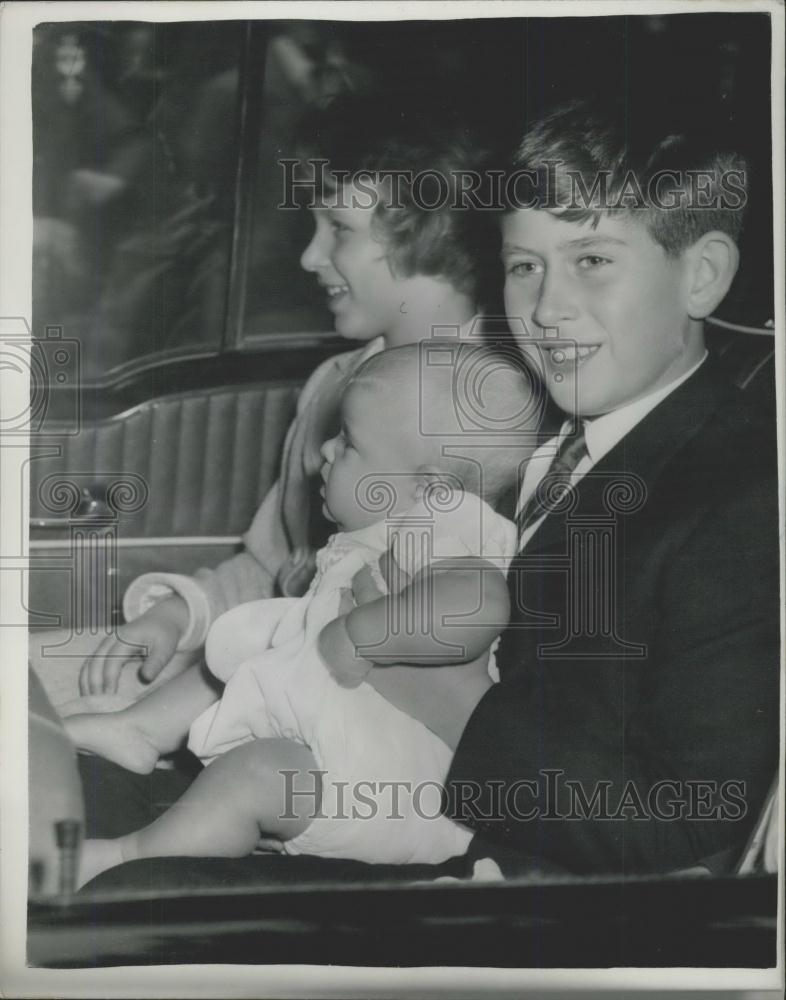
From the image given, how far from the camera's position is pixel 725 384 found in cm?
97

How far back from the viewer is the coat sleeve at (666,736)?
947 millimetres

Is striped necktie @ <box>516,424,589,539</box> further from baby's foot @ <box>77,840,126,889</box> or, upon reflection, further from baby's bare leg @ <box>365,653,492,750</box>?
baby's foot @ <box>77,840,126,889</box>

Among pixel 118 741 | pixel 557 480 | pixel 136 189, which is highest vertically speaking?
pixel 136 189

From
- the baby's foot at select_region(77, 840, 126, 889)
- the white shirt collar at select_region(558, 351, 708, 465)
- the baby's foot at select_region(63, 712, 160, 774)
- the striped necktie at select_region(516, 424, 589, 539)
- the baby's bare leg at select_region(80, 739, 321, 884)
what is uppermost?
the white shirt collar at select_region(558, 351, 708, 465)

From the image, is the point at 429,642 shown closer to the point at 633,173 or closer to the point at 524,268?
the point at 524,268

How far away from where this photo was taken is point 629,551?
958 mm

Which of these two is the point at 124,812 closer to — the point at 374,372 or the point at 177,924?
the point at 177,924

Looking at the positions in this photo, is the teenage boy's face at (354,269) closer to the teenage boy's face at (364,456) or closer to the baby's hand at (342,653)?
the teenage boy's face at (364,456)

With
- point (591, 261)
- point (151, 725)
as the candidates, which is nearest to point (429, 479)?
point (591, 261)

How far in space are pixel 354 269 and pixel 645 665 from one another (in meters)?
0.48

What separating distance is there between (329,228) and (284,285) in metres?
0.07

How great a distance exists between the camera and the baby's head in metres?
0.96

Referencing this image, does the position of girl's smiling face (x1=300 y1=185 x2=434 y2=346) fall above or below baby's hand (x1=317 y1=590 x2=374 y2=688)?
above

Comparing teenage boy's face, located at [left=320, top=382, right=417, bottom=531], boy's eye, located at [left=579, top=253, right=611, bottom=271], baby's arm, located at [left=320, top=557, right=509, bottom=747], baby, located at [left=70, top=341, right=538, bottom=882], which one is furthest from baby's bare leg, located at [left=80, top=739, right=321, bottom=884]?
boy's eye, located at [left=579, top=253, right=611, bottom=271]
